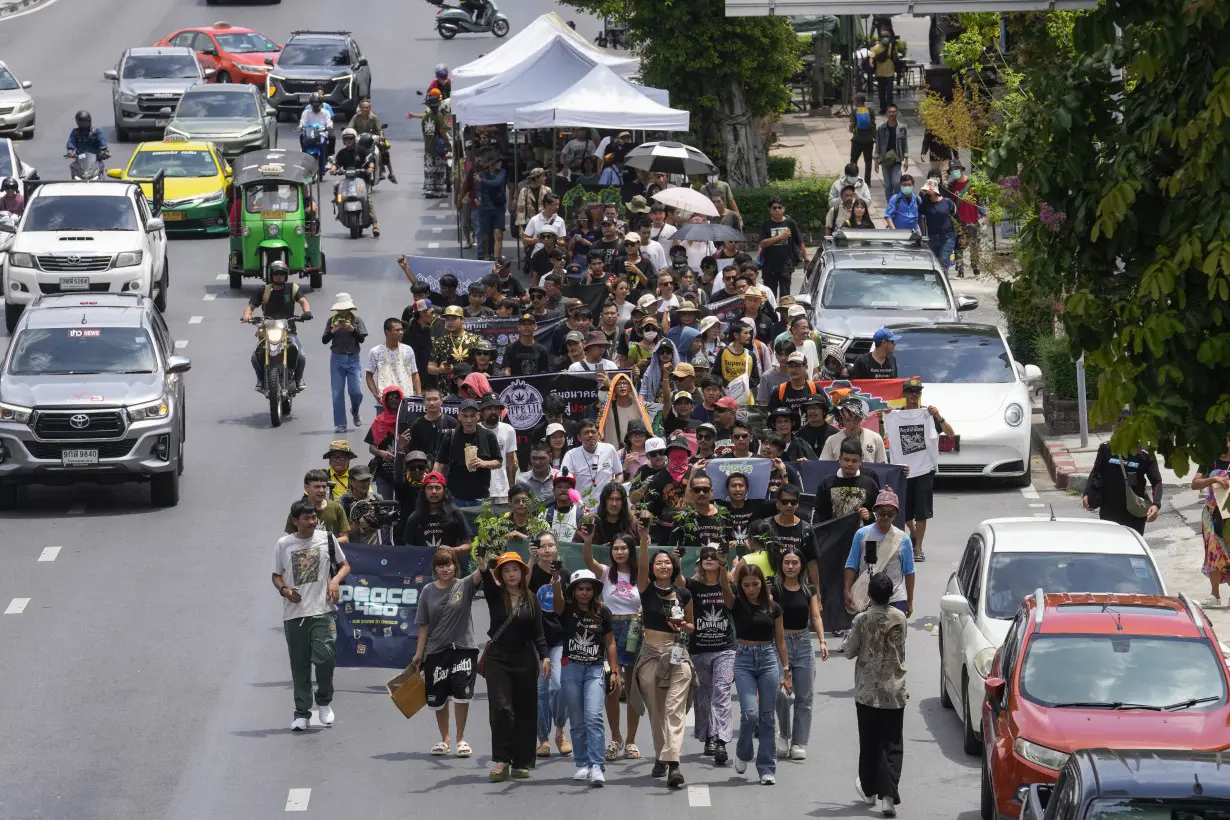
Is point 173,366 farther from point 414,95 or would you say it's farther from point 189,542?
point 414,95

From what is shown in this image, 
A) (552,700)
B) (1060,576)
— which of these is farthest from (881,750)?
(552,700)

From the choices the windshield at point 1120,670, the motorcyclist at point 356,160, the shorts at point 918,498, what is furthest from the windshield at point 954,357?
the motorcyclist at point 356,160

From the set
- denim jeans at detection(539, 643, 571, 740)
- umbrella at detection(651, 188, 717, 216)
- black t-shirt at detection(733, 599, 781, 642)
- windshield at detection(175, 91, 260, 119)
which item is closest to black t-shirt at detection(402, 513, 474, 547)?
denim jeans at detection(539, 643, 571, 740)

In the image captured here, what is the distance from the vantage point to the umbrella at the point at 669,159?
29828 mm

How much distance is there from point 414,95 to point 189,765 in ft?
129

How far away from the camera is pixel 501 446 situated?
1786 cm

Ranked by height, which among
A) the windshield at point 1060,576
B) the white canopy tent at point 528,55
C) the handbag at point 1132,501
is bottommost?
the handbag at point 1132,501

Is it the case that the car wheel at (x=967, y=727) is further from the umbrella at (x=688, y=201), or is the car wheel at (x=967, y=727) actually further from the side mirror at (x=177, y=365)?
the umbrella at (x=688, y=201)

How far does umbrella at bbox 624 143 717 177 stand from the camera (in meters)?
29.8

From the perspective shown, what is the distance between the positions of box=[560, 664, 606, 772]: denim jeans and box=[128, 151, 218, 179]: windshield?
23.2m

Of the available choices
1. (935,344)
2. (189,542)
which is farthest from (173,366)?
(935,344)

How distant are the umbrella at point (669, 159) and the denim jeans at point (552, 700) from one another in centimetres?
1630

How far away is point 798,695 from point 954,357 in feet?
31.6

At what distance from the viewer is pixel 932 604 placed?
18062 millimetres
